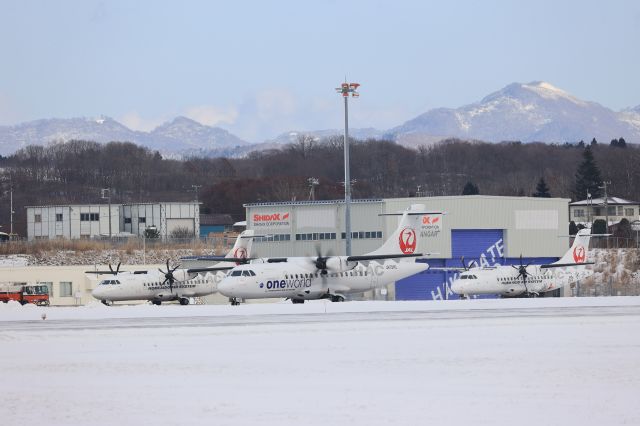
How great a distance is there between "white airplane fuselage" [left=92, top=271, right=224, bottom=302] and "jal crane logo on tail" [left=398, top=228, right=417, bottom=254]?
12726 mm

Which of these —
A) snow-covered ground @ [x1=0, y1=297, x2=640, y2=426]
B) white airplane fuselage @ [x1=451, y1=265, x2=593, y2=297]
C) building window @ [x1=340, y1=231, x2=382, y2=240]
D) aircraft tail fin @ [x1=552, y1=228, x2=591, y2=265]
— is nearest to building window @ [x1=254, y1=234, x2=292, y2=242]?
building window @ [x1=340, y1=231, x2=382, y2=240]

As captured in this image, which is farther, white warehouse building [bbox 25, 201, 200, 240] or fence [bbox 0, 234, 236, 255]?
white warehouse building [bbox 25, 201, 200, 240]

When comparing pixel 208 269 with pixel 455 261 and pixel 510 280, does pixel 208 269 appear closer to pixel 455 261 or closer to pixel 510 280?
pixel 455 261

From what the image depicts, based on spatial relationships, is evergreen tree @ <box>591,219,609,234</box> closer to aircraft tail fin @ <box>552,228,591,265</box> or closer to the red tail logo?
aircraft tail fin @ <box>552,228,591,265</box>

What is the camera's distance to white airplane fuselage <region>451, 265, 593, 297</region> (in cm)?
5600

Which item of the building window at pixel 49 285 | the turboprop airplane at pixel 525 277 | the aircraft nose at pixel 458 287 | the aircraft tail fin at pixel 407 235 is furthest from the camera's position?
the building window at pixel 49 285

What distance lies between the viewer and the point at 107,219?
11188 cm

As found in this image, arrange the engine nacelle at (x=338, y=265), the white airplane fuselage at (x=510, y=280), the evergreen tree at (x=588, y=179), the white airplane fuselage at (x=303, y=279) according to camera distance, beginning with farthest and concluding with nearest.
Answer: the evergreen tree at (x=588, y=179) → the white airplane fuselage at (x=510, y=280) → the engine nacelle at (x=338, y=265) → the white airplane fuselage at (x=303, y=279)

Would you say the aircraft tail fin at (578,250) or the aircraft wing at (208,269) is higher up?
the aircraft tail fin at (578,250)

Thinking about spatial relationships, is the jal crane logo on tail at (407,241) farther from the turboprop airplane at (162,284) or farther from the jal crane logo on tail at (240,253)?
the jal crane logo on tail at (240,253)

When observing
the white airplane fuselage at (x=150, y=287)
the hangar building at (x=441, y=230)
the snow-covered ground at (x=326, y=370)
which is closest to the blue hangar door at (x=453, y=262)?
the hangar building at (x=441, y=230)

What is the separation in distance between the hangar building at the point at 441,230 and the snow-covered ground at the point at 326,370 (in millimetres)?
25483

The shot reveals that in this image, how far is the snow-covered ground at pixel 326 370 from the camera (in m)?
17.7

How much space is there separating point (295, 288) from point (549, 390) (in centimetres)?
3242
